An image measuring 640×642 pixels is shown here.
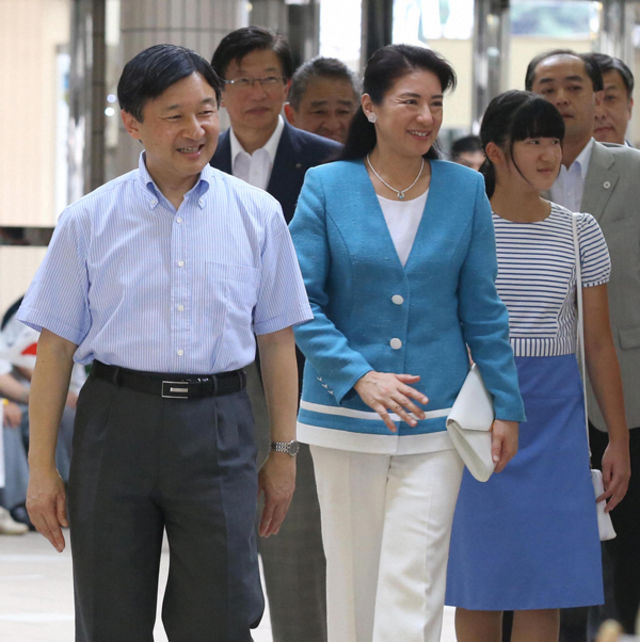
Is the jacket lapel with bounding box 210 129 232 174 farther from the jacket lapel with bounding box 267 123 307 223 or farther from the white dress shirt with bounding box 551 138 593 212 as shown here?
the white dress shirt with bounding box 551 138 593 212

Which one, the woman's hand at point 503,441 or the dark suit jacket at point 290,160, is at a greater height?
the dark suit jacket at point 290,160

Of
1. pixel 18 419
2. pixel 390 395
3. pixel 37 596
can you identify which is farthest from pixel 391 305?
pixel 18 419

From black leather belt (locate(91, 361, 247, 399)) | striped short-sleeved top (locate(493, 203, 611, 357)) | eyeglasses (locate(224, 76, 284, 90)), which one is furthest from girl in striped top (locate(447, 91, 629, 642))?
black leather belt (locate(91, 361, 247, 399))

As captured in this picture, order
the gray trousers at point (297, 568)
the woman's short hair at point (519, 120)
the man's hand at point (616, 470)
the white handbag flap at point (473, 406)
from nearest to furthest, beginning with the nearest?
the white handbag flap at point (473, 406) < the woman's short hair at point (519, 120) < the man's hand at point (616, 470) < the gray trousers at point (297, 568)

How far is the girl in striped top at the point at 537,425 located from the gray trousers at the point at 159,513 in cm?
94

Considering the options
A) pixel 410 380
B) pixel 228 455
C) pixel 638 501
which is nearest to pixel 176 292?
pixel 228 455

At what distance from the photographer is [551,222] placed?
3363 millimetres

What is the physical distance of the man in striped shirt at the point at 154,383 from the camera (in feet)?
8.23

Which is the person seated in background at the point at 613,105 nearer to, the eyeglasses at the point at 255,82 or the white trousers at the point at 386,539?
the eyeglasses at the point at 255,82

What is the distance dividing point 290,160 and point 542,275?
82 centimetres

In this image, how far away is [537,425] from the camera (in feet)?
11.0

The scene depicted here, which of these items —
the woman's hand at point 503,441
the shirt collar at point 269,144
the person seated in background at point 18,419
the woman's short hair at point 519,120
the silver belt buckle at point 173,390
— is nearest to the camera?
the silver belt buckle at point 173,390

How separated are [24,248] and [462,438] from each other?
14.9 feet

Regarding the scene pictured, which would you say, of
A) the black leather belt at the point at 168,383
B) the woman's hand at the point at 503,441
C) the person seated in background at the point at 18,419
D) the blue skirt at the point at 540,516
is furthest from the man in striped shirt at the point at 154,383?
the person seated in background at the point at 18,419
